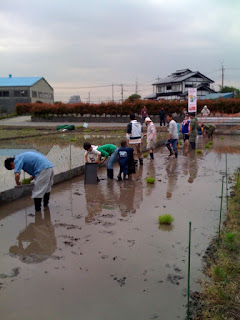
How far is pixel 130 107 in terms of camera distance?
3272cm

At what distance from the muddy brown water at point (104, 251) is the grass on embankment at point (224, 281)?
0.19 metres

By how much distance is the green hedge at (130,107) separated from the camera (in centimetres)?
2928

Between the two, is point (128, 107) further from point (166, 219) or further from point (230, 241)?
point (230, 241)

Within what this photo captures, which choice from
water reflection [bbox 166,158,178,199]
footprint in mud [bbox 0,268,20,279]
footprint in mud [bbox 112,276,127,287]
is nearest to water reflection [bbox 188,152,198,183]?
water reflection [bbox 166,158,178,199]

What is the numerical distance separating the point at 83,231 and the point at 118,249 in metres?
0.87

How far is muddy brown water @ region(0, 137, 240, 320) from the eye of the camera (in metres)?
3.34

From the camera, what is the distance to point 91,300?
134 inches

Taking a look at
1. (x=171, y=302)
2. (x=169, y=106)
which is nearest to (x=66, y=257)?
(x=171, y=302)

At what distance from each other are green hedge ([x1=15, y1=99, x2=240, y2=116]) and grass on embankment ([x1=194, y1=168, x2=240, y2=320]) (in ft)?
85.6

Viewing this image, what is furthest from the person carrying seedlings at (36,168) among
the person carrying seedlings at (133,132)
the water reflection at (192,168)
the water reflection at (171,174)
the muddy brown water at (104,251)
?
the person carrying seedlings at (133,132)

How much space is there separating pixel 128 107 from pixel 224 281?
29988 millimetres

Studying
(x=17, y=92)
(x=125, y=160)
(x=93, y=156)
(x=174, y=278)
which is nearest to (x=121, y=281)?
(x=174, y=278)

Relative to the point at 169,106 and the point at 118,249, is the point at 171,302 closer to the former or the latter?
the point at 118,249

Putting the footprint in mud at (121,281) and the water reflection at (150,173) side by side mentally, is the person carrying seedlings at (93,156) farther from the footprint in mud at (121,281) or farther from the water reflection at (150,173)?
the footprint in mud at (121,281)
